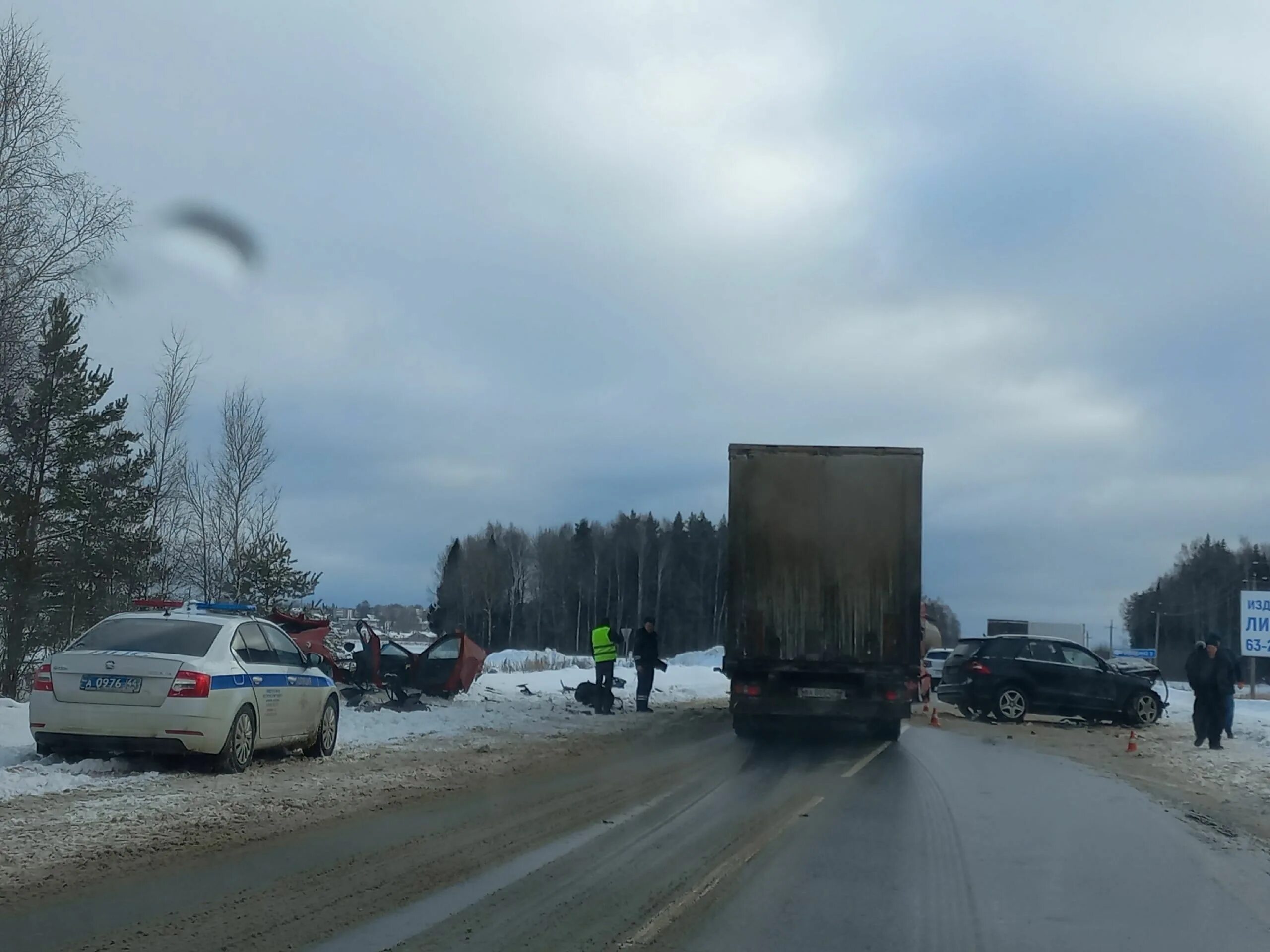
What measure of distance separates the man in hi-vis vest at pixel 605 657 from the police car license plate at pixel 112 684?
41.0 ft

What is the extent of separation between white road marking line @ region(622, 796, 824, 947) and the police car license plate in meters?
5.95

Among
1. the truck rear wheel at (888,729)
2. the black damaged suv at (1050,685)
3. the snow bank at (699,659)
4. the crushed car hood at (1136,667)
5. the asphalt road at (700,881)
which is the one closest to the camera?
the asphalt road at (700,881)

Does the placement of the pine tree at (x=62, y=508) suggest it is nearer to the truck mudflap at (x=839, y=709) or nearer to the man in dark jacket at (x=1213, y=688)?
the truck mudflap at (x=839, y=709)

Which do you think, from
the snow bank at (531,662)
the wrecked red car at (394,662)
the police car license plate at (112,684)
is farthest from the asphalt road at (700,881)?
the snow bank at (531,662)

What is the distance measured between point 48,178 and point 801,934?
20470mm

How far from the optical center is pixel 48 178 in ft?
71.2

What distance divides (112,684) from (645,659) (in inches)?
536

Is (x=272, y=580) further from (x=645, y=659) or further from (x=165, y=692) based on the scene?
(x=165, y=692)

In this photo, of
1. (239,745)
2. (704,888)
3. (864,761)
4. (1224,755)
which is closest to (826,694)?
(864,761)

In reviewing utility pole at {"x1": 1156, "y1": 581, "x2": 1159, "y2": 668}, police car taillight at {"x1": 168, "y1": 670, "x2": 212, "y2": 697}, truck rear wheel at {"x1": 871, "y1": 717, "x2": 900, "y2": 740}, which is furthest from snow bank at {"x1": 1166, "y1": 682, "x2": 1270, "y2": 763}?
utility pole at {"x1": 1156, "y1": 581, "x2": 1159, "y2": 668}

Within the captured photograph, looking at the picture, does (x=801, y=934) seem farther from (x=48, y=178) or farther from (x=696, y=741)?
(x=48, y=178)

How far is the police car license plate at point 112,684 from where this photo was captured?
11266mm

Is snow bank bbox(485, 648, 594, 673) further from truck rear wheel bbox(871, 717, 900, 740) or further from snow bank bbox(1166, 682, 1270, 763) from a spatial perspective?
truck rear wheel bbox(871, 717, 900, 740)

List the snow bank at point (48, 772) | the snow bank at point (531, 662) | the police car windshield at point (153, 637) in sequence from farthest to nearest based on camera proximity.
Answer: the snow bank at point (531, 662), the police car windshield at point (153, 637), the snow bank at point (48, 772)
